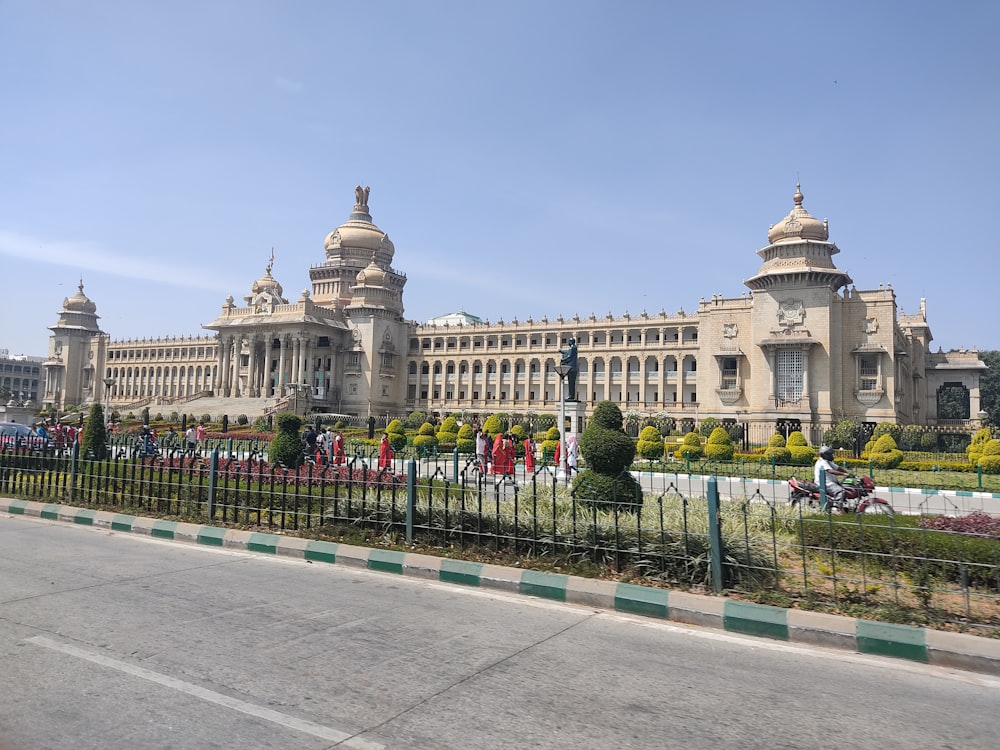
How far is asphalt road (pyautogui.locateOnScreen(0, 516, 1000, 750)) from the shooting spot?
3.79 metres

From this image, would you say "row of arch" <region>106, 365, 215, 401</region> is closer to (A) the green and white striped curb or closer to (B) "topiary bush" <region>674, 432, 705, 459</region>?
(B) "topiary bush" <region>674, 432, 705, 459</region>

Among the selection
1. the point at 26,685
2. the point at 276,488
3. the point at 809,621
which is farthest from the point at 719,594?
the point at 276,488

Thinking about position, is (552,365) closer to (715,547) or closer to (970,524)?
(970,524)

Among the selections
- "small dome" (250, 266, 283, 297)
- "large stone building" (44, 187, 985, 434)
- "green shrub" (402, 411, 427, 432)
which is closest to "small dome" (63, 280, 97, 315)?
"large stone building" (44, 187, 985, 434)

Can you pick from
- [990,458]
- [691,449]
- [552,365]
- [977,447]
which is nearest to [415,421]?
[552,365]

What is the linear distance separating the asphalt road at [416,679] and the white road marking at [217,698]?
0.06 ft

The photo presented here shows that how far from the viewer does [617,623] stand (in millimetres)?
6191

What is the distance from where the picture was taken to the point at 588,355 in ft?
193

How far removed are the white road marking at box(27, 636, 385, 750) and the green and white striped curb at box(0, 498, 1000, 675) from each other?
11.6 feet

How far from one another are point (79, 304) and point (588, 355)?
66.1m

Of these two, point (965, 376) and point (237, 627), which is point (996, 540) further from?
point (965, 376)

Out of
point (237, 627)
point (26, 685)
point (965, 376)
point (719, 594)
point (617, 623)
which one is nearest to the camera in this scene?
point (26, 685)

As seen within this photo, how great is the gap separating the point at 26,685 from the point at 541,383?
56.3 metres

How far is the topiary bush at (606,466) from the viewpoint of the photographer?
Result: 8.72 metres
